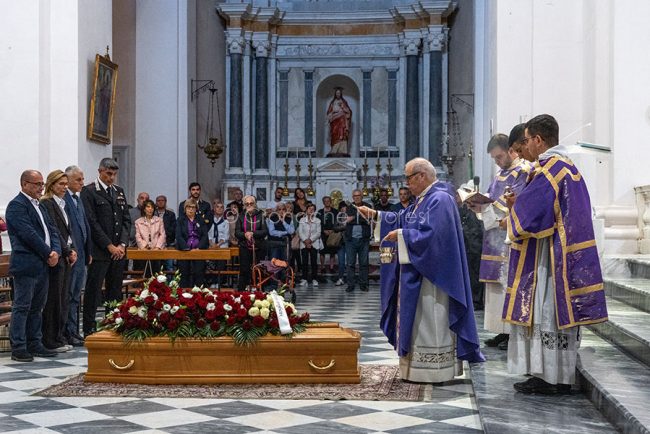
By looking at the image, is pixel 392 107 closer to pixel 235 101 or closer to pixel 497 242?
pixel 235 101

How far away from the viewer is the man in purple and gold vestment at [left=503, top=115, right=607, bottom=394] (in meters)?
5.32

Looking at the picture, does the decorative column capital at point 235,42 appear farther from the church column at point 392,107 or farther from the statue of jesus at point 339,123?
the church column at point 392,107

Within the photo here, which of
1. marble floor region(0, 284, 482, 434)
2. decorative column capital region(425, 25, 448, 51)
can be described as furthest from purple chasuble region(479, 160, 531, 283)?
decorative column capital region(425, 25, 448, 51)

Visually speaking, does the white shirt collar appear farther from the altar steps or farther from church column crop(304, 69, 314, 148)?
church column crop(304, 69, 314, 148)

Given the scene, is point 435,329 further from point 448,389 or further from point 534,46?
point 534,46

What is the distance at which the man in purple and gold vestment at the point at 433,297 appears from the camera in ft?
20.6

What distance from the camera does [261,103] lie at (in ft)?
75.0

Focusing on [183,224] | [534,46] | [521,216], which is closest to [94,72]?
[183,224]

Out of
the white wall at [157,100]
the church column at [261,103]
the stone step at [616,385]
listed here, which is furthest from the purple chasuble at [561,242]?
the church column at [261,103]

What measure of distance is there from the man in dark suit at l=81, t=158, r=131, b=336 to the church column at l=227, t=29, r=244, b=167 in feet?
42.0

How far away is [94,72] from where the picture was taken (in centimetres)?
1224

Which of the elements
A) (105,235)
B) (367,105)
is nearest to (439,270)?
(105,235)

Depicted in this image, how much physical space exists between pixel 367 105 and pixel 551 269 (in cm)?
1810

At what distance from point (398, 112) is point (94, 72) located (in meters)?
11.9
